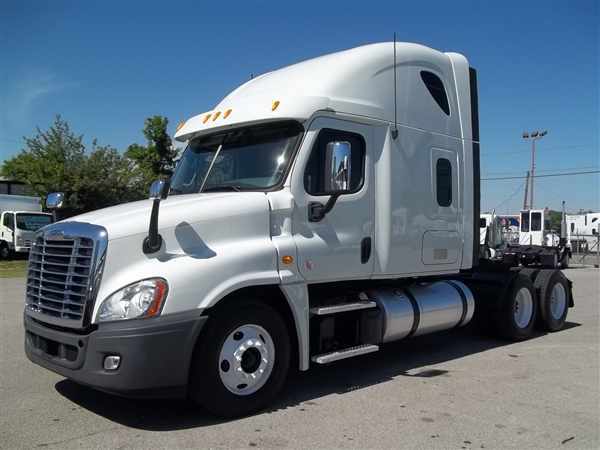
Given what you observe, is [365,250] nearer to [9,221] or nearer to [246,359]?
[246,359]

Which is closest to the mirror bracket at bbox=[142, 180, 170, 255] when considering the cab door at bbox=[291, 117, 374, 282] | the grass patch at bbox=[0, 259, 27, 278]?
the cab door at bbox=[291, 117, 374, 282]

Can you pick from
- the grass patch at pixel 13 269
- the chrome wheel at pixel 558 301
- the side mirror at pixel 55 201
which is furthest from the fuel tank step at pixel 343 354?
the grass patch at pixel 13 269

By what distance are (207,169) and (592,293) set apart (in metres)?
13.4

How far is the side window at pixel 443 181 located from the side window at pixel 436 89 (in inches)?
27.3

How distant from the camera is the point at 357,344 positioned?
20.4ft

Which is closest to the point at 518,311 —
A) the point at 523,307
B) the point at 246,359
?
the point at 523,307

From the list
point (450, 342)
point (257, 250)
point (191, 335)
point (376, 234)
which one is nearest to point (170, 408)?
point (191, 335)

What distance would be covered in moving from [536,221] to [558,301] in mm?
17609

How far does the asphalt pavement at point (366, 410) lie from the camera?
14.8ft

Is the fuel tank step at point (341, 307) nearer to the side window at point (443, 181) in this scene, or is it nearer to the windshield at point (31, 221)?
the side window at point (443, 181)

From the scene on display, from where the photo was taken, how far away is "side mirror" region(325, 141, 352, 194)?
5414 mm

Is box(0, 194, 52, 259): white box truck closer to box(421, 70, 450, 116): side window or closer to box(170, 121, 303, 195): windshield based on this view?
box(170, 121, 303, 195): windshield

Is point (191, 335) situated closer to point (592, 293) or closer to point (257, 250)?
point (257, 250)

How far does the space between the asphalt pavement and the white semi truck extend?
38cm
